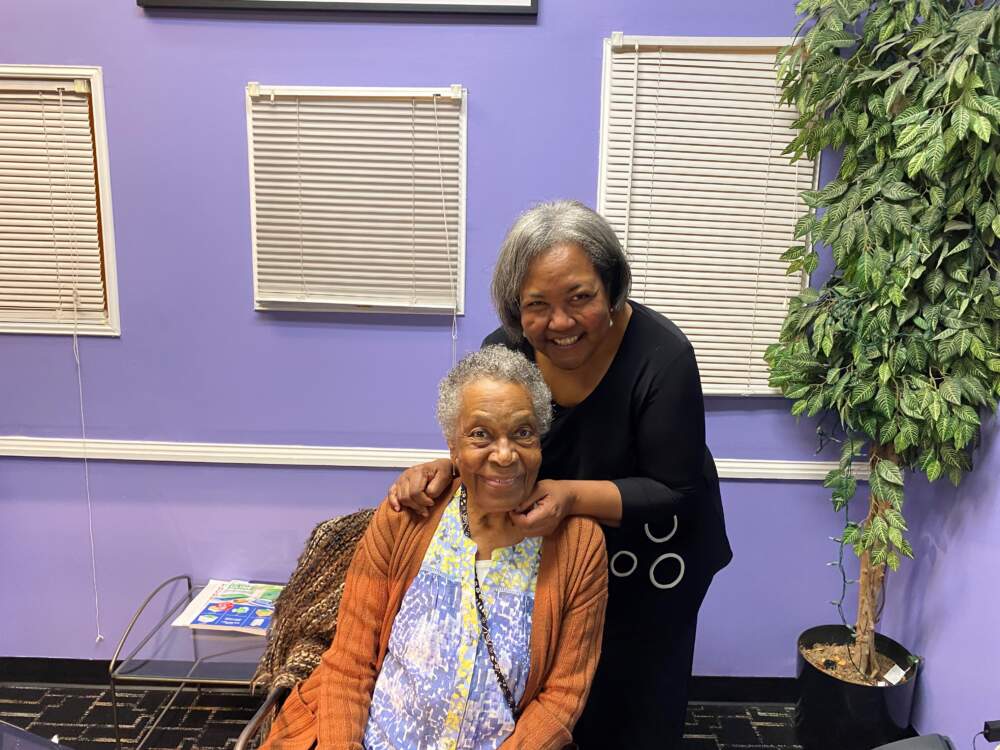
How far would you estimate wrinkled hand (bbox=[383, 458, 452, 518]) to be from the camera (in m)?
1.49

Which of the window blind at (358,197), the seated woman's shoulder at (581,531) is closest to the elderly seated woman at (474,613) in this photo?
the seated woman's shoulder at (581,531)

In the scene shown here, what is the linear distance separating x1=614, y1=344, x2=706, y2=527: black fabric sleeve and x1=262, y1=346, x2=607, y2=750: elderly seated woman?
12 cm

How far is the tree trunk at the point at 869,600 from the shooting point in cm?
231

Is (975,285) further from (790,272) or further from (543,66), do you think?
(543,66)

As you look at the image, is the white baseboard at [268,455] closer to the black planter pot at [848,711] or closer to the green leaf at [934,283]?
the black planter pot at [848,711]

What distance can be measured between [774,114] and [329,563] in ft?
6.86

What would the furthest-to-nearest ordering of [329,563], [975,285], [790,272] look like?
[790,272]
[329,563]
[975,285]

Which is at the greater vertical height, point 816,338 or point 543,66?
point 543,66

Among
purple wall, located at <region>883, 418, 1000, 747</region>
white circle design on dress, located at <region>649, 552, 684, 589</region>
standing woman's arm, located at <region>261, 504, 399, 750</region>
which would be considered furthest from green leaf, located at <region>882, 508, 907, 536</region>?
standing woman's arm, located at <region>261, 504, 399, 750</region>

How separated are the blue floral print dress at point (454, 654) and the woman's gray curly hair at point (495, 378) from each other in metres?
0.26

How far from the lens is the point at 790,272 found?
2.29 m

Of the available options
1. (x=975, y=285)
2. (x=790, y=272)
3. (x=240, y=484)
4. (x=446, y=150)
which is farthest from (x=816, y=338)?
(x=240, y=484)

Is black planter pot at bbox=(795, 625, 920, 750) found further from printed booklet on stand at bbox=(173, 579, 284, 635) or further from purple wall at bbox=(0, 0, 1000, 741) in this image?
printed booklet on stand at bbox=(173, 579, 284, 635)

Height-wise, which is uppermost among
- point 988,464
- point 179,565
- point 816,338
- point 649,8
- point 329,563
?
point 649,8
